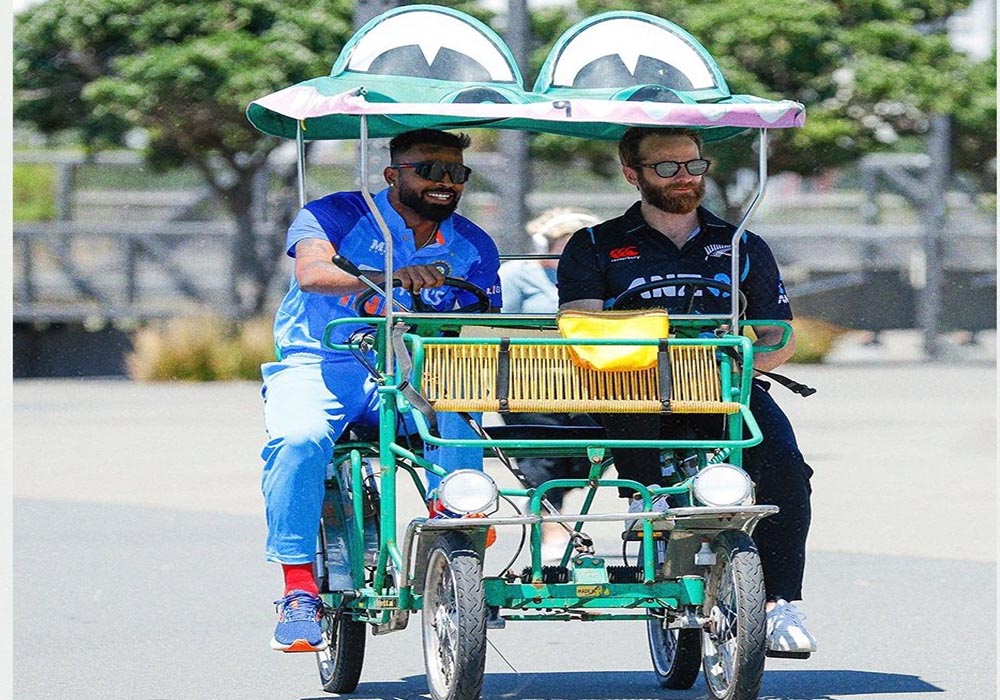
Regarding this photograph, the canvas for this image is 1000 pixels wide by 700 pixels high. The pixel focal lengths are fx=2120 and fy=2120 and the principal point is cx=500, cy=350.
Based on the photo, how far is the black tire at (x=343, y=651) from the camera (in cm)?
690

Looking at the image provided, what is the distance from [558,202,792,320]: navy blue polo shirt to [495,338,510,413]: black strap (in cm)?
64

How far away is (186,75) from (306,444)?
20511 millimetres

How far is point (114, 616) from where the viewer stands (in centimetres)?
885

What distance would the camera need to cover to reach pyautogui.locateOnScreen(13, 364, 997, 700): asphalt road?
7.30 meters

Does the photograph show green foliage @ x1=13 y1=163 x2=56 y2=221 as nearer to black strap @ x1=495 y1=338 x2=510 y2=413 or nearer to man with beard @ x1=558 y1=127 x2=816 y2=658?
man with beard @ x1=558 y1=127 x2=816 y2=658

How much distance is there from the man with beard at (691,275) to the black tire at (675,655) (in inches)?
19.9

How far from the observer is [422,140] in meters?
6.62

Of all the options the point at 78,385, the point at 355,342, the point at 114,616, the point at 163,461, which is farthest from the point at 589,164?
the point at 355,342

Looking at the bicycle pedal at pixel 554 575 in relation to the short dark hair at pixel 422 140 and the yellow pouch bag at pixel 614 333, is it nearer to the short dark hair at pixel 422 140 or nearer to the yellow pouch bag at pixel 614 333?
the yellow pouch bag at pixel 614 333

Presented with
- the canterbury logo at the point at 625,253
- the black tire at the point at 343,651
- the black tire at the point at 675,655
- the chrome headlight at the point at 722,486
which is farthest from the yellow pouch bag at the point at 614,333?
the black tire at the point at 343,651

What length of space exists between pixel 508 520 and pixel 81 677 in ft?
Result: 7.54

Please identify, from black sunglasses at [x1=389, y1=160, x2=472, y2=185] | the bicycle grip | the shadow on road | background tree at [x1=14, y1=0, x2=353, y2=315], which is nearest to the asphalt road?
the shadow on road

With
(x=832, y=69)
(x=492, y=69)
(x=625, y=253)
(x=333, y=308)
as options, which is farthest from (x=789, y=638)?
(x=832, y=69)

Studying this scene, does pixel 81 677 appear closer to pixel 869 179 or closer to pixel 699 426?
pixel 699 426
